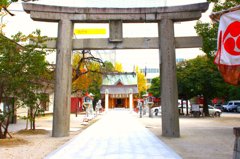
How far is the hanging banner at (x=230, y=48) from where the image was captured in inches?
244

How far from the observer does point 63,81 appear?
44.4 feet

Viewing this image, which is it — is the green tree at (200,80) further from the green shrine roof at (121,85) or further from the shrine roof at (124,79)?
the shrine roof at (124,79)

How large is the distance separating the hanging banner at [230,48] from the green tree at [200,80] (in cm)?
2180

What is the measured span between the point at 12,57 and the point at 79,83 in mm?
20357

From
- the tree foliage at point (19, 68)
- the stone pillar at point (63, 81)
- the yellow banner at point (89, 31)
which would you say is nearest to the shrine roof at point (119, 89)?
the yellow banner at point (89, 31)

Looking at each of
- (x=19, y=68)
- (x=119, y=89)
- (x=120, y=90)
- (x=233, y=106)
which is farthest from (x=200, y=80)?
(x=119, y=89)

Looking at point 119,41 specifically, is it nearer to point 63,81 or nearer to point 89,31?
point 89,31

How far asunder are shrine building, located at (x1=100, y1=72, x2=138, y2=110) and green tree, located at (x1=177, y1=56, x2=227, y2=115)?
79.0 feet

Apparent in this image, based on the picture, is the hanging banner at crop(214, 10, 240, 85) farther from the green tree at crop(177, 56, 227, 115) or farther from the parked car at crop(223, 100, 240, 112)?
the parked car at crop(223, 100, 240, 112)

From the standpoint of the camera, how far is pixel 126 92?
56062 mm

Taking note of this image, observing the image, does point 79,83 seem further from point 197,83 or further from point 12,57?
point 12,57

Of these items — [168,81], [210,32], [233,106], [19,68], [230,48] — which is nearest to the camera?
[230,48]

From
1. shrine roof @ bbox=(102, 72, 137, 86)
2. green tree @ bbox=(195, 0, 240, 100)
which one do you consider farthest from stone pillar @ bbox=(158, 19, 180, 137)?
shrine roof @ bbox=(102, 72, 137, 86)

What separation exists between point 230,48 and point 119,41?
7894 millimetres
